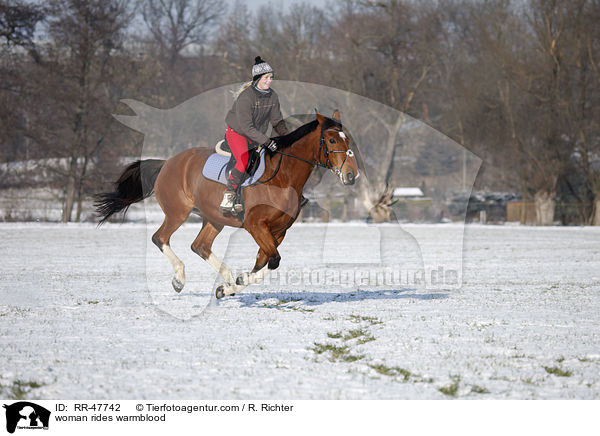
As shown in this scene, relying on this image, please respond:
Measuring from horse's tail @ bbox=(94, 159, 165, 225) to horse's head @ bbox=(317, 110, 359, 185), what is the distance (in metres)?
3.05

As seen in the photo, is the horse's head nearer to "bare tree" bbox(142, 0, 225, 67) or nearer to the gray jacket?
the gray jacket

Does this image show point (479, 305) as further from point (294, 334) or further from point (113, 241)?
point (113, 241)

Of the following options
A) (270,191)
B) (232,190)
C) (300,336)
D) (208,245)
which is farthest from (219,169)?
(300,336)

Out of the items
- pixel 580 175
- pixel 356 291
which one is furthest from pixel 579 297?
pixel 580 175

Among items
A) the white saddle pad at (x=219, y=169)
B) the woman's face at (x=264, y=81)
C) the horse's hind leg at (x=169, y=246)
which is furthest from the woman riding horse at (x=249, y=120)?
the horse's hind leg at (x=169, y=246)

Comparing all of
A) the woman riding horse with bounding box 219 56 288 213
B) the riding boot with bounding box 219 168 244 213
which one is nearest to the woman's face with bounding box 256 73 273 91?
the woman riding horse with bounding box 219 56 288 213

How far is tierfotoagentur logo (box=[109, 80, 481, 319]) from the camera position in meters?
9.73

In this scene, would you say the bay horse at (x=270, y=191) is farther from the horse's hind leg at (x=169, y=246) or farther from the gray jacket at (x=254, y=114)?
the gray jacket at (x=254, y=114)

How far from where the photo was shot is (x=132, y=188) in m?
9.82

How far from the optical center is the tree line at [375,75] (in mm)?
32781

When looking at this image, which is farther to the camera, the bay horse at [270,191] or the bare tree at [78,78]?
the bare tree at [78,78]

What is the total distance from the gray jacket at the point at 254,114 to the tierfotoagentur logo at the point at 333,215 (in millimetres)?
505

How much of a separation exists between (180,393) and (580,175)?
129ft

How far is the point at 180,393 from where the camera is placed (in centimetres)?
435
